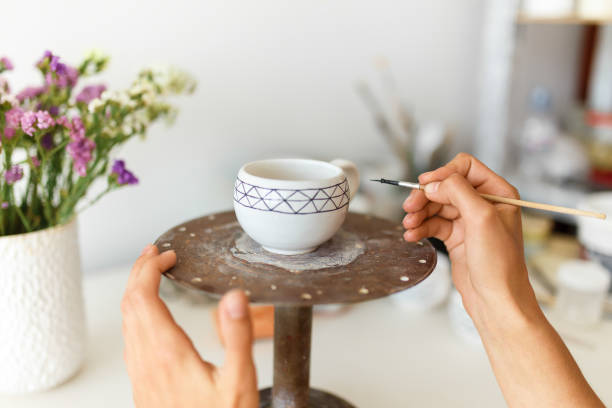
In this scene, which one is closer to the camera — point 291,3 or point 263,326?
point 263,326

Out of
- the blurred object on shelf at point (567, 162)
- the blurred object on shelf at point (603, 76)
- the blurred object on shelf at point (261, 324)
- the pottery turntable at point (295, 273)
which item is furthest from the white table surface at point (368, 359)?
the blurred object on shelf at point (603, 76)

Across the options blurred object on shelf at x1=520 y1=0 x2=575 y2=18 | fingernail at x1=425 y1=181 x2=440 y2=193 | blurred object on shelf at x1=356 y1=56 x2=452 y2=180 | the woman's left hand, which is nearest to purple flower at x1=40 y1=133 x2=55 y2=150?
the woman's left hand

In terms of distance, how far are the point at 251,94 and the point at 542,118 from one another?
87cm

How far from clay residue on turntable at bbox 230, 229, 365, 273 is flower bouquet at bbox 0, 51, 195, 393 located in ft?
0.61

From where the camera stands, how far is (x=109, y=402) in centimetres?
70

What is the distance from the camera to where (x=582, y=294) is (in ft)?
3.10

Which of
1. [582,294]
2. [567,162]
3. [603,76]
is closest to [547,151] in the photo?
[567,162]

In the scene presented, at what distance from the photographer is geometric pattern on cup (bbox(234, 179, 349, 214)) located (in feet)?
1.71

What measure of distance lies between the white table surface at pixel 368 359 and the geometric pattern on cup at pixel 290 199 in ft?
1.09

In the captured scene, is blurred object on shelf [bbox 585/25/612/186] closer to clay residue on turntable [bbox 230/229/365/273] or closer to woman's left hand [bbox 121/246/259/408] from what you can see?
clay residue on turntable [bbox 230/229/365/273]

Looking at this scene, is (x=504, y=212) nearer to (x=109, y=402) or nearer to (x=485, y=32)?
(x=109, y=402)

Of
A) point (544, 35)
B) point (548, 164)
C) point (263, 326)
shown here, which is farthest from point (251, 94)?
point (544, 35)

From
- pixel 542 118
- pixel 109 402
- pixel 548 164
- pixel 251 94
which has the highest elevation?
pixel 251 94

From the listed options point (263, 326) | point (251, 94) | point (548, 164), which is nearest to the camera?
point (263, 326)
